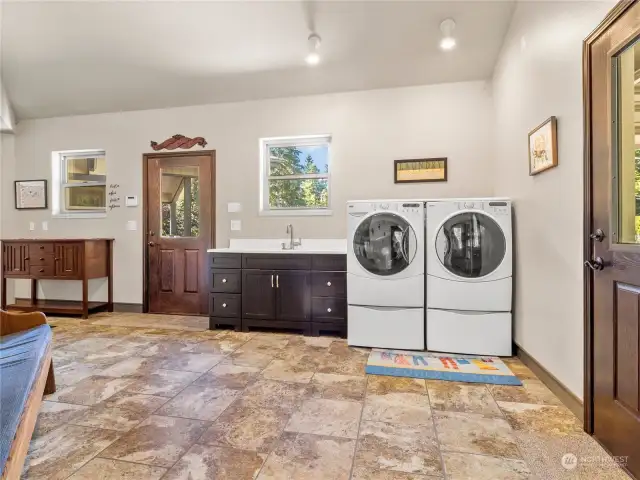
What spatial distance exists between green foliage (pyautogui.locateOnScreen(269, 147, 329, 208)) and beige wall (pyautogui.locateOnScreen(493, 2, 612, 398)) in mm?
1985

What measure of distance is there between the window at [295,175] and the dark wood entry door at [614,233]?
2.67 meters

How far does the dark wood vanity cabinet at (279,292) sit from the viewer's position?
342 centimetres

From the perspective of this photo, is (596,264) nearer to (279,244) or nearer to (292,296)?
(292,296)

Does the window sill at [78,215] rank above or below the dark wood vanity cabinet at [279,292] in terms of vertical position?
above

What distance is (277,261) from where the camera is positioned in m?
3.56

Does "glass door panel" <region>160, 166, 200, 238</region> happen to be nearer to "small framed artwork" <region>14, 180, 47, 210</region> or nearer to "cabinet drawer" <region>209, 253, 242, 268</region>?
"cabinet drawer" <region>209, 253, 242, 268</region>

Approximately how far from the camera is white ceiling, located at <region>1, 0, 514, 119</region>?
10.0 ft

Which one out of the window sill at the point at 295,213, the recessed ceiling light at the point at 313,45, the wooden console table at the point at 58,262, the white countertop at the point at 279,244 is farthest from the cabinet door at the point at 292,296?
the wooden console table at the point at 58,262

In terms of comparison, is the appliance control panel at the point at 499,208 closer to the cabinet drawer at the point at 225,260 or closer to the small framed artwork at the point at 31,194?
the cabinet drawer at the point at 225,260

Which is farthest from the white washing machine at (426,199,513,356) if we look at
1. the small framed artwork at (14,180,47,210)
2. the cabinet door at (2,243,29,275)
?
the small framed artwork at (14,180,47,210)

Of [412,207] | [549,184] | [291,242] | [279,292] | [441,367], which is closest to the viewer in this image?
[549,184]

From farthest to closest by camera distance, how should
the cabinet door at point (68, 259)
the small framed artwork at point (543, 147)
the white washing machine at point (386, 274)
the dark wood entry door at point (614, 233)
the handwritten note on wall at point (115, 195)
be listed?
1. the handwritten note on wall at point (115, 195)
2. the cabinet door at point (68, 259)
3. the white washing machine at point (386, 274)
4. the small framed artwork at point (543, 147)
5. the dark wood entry door at point (614, 233)

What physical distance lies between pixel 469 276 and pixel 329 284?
50.2 inches

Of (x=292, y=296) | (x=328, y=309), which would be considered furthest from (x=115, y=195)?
(x=328, y=309)
